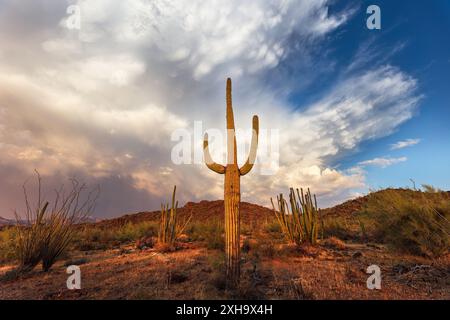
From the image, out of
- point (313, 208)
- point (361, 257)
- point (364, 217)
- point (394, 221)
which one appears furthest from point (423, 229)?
point (313, 208)

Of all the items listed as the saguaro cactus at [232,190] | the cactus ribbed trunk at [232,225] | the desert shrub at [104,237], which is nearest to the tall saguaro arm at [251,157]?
the saguaro cactus at [232,190]

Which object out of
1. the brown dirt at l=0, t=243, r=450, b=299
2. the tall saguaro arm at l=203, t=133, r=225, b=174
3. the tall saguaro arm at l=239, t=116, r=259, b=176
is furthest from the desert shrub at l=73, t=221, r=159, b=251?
the tall saguaro arm at l=239, t=116, r=259, b=176

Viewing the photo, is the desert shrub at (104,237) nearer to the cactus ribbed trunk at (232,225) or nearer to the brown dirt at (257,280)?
the brown dirt at (257,280)

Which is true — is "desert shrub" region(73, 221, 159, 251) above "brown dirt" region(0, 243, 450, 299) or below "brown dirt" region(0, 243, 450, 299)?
above

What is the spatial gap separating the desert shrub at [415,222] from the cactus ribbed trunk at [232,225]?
542 centimetres

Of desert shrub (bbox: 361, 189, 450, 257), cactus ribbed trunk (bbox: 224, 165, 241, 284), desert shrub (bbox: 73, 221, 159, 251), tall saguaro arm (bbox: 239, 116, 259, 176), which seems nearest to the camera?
cactus ribbed trunk (bbox: 224, 165, 241, 284)

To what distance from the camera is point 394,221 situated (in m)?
8.80

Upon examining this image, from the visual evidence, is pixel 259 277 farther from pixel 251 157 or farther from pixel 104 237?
pixel 104 237

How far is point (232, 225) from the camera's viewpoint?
18.4 ft

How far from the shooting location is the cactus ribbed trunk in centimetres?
551

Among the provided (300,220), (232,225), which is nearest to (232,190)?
(232,225)

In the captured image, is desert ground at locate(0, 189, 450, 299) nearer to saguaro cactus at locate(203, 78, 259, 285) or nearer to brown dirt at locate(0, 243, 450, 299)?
brown dirt at locate(0, 243, 450, 299)
